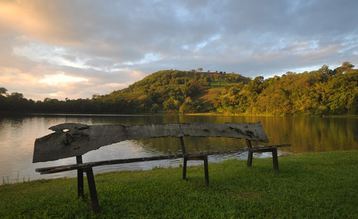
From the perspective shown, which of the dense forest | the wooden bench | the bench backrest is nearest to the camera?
the wooden bench

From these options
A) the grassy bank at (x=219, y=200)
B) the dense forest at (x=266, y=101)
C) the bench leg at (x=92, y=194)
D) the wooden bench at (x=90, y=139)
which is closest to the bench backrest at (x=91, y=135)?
the wooden bench at (x=90, y=139)

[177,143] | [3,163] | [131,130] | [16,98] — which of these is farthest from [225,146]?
[16,98]

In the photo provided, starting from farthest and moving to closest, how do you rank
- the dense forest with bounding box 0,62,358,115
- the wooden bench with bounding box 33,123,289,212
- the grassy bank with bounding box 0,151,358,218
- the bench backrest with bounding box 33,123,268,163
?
the dense forest with bounding box 0,62,358,115
the bench backrest with bounding box 33,123,268,163
the wooden bench with bounding box 33,123,289,212
the grassy bank with bounding box 0,151,358,218

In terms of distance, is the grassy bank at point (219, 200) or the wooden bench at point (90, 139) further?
the wooden bench at point (90, 139)

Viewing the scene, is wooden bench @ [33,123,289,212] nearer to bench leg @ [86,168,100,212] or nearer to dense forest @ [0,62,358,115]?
bench leg @ [86,168,100,212]

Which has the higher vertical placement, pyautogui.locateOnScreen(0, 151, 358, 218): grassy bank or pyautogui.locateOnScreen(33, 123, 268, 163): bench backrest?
pyautogui.locateOnScreen(33, 123, 268, 163): bench backrest

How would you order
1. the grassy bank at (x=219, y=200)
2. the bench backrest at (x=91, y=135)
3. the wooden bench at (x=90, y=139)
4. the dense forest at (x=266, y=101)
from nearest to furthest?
1. the grassy bank at (x=219, y=200)
2. the wooden bench at (x=90, y=139)
3. the bench backrest at (x=91, y=135)
4. the dense forest at (x=266, y=101)

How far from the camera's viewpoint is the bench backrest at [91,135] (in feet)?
26.5

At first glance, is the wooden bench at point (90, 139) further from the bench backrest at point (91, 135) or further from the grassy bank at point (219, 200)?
the grassy bank at point (219, 200)

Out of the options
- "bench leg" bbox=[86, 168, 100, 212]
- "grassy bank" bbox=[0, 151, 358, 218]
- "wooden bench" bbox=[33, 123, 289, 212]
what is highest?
"wooden bench" bbox=[33, 123, 289, 212]

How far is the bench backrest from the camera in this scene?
8078 millimetres

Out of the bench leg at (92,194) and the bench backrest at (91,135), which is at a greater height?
the bench backrest at (91,135)

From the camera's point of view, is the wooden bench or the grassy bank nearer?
the grassy bank

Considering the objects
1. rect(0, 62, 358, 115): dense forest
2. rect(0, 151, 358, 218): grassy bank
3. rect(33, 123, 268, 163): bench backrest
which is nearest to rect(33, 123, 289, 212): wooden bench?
rect(33, 123, 268, 163): bench backrest
